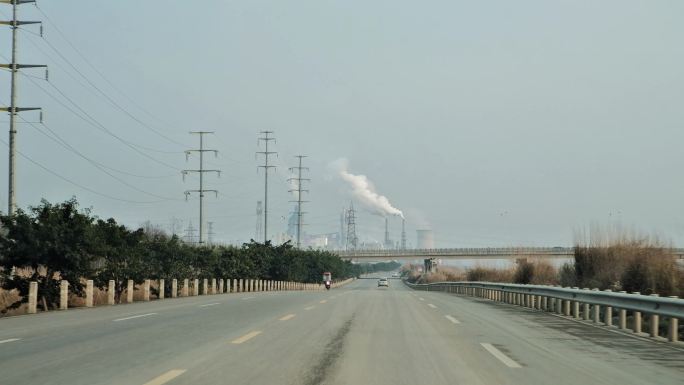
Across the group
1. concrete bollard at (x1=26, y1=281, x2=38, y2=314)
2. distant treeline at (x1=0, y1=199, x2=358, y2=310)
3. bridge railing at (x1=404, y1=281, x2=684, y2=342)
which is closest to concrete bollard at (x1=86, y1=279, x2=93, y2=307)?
distant treeline at (x1=0, y1=199, x2=358, y2=310)

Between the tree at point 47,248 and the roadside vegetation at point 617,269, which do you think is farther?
the tree at point 47,248

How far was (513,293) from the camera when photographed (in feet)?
102

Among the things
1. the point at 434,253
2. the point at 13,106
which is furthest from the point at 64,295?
the point at 434,253

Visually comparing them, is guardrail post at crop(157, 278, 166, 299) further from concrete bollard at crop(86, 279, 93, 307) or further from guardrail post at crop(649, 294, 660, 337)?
guardrail post at crop(649, 294, 660, 337)

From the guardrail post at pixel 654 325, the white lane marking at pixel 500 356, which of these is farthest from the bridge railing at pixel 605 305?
the white lane marking at pixel 500 356

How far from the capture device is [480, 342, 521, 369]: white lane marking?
1014cm

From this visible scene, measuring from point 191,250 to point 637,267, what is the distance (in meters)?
31.5

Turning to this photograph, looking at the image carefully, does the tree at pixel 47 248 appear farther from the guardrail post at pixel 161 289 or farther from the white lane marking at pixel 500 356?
the white lane marking at pixel 500 356

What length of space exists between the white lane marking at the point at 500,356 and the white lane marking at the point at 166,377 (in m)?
4.66

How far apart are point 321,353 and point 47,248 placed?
16.2 m

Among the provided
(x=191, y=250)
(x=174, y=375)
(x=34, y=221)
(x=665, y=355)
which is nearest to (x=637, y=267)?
(x=665, y=355)

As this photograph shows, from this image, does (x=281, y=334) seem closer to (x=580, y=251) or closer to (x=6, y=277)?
(x=6, y=277)

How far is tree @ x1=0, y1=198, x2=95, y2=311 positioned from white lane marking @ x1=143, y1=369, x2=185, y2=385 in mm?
15569

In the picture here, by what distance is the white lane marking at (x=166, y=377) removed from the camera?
8.23 meters
